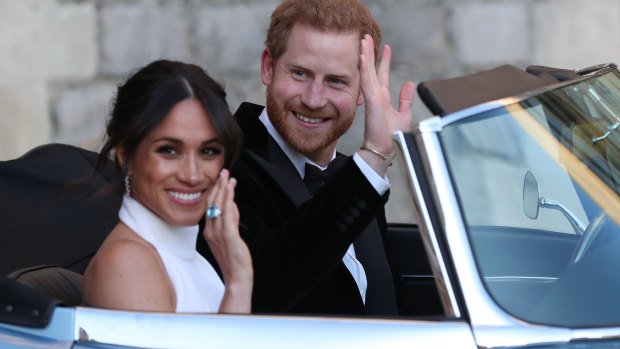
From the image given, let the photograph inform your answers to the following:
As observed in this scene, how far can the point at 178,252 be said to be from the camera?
2.26 meters

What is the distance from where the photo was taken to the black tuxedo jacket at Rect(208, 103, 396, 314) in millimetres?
2141

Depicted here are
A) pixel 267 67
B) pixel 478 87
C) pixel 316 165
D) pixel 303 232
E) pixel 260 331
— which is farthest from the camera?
pixel 267 67

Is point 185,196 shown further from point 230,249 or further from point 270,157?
point 270,157

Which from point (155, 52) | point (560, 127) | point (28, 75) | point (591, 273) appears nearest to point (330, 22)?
point (560, 127)

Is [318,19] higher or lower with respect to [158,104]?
higher

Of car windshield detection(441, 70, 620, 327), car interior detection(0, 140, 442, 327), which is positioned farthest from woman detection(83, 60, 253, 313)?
car windshield detection(441, 70, 620, 327)

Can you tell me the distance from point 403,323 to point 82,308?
65 cm

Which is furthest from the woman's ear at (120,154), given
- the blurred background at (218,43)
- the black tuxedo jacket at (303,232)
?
the blurred background at (218,43)

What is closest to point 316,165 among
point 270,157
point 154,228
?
point 270,157

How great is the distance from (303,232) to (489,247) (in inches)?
19.4

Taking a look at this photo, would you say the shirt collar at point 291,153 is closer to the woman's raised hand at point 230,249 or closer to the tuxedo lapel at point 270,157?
the tuxedo lapel at point 270,157

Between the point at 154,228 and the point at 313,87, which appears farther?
the point at 313,87

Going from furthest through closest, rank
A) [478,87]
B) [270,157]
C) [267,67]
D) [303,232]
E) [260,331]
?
[267,67] → [270,157] → [303,232] → [478,87] → [260,331]

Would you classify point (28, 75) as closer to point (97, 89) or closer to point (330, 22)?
point (97, 89)
